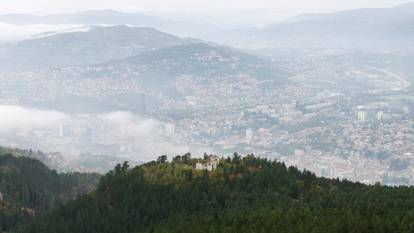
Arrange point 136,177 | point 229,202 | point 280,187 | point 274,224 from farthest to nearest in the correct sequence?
1. point 136,177
2. point 280,187
3. point 229,202
4. point 274,224

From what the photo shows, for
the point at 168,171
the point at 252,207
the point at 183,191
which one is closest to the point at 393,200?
the point at 252,207

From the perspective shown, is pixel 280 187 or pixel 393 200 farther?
pixel 280 187

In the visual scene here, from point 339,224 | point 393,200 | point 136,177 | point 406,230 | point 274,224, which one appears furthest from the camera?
point 136,177

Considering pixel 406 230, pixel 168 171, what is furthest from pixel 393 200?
pixel 168 171

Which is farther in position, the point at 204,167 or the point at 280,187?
the point at 204,167

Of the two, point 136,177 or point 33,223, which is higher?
point 136,177

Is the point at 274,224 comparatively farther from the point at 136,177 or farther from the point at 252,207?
the point at 136,177

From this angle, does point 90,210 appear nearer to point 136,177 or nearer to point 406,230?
point 136,177
